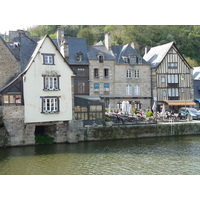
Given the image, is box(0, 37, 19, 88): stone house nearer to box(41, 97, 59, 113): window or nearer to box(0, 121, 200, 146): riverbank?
box(41, 97, 59, 113): window

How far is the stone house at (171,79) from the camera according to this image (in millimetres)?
36719

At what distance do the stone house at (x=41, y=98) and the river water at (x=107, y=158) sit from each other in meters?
1.57

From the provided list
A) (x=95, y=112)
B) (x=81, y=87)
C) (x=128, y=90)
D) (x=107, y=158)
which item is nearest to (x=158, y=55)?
(x=128, y=90)

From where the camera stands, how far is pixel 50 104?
23219 millimetres

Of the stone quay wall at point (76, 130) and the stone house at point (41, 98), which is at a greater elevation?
the stone house at point (41, 98)

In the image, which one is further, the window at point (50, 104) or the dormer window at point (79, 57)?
the dormer window at point (79, 57)

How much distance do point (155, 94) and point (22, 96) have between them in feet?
64.6

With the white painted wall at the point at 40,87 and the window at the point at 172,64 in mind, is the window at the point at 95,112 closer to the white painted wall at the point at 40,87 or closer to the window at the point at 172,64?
the white painted wall at the point at 40,87

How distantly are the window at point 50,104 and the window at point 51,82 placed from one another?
0.91 meters

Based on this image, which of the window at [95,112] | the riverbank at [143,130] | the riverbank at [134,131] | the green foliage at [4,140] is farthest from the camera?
the window at [95,112]

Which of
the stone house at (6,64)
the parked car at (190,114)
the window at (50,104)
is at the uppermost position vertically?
the stone house at (6,64)

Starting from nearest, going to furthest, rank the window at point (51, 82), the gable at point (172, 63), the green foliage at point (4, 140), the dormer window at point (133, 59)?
the green foliage at point (4, 140), the window at point (51, 82), the dormer window at point (133, 59), the gable at point (172, 63)

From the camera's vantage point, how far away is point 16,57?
79.0 ft

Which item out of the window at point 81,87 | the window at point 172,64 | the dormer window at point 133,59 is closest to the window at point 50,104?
the window at point 81,87
